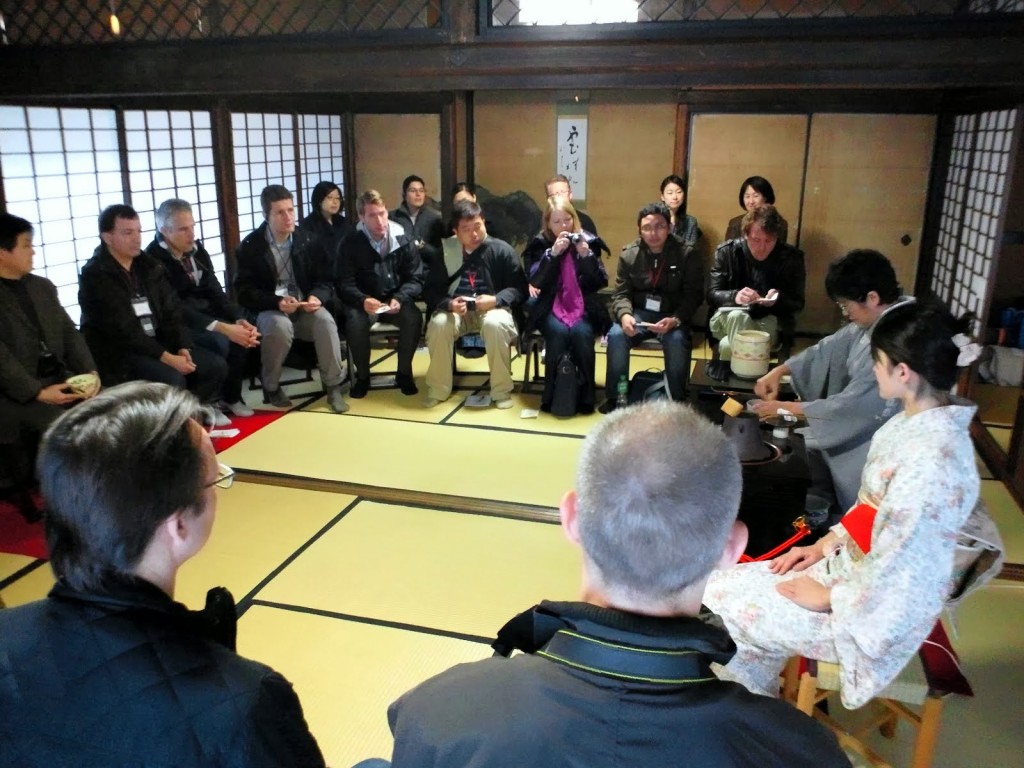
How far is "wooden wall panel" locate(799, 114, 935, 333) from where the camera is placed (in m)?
6.34

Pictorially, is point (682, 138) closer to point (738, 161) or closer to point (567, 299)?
point (738, 161)

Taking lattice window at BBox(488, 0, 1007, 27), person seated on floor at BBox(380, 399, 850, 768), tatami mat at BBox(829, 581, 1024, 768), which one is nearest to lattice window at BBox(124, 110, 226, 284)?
lattice window at BBox(488, 0, 1007, 27)

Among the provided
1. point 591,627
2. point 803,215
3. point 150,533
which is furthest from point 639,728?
point 803,215

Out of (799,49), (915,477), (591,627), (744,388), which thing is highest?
(799,49)

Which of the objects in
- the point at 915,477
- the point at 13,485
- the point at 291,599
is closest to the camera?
the point at 915,477

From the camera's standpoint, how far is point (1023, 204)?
4.46 metres

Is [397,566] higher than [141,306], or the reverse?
[141,306]

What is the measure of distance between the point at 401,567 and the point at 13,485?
71.8 inches

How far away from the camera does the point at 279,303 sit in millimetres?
5160

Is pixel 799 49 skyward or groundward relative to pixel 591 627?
skyward

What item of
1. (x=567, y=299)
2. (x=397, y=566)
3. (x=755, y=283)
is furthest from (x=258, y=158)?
(x=397, y=566)

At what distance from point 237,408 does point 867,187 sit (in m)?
4.98

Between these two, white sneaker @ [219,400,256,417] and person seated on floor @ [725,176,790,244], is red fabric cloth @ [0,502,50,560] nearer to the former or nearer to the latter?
white sneaker @ [219,400,256,417]

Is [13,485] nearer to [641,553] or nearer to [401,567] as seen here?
[401,567]
